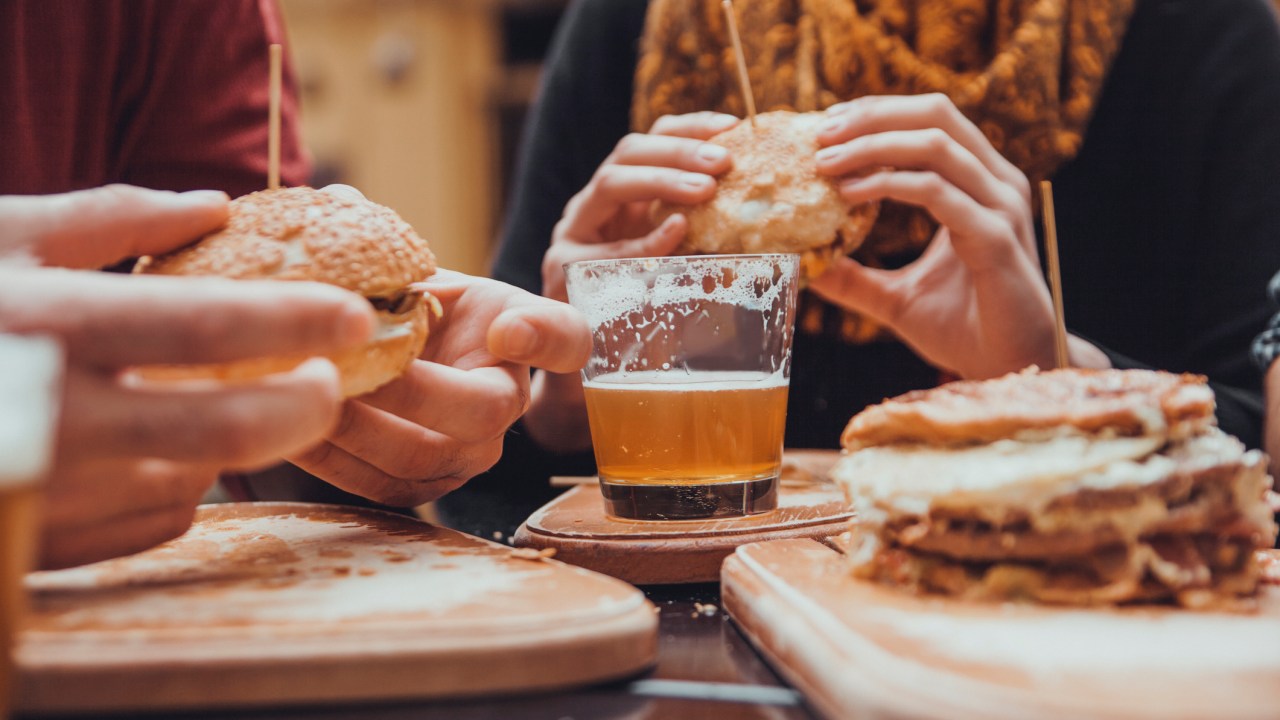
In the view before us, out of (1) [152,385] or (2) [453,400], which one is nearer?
(1) [152,385]

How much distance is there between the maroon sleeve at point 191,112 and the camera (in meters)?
2.28

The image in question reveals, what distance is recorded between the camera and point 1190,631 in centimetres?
95

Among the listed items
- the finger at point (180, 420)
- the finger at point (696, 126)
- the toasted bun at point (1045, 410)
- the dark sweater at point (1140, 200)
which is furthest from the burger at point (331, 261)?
the dark sweater at point (1140, 200)

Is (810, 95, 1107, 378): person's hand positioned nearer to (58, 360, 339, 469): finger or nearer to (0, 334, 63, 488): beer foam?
(58, 360, 339, 469): finger

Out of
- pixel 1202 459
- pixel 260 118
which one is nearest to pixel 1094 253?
pixel 1202 459

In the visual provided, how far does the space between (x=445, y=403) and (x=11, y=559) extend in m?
0.66

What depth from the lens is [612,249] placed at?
2043 millimetres

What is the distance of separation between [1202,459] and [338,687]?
88cm

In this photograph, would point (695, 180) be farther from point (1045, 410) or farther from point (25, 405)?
point (25, 405)

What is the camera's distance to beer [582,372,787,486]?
60.9 inches

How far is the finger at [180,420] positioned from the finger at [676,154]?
3.97 feet

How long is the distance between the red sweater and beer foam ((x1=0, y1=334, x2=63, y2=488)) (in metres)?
1.64

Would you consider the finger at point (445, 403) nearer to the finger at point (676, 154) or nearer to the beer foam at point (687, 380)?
the beer foam at point (687, 380)

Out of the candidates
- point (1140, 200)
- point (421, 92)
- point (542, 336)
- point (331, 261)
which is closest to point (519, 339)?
point (542, 336)
